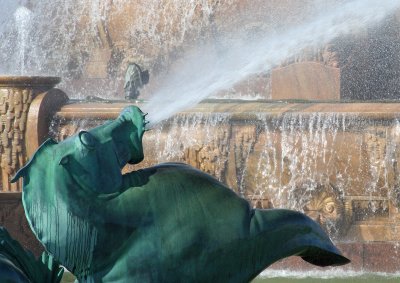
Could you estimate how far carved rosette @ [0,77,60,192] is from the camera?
36.6ft

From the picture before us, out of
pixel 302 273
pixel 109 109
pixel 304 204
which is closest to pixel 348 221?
pixel 304 204

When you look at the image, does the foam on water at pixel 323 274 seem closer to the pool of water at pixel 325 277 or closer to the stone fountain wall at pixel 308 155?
the pool of water at pixel 325 277

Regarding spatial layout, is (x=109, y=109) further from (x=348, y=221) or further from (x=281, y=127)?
(x=348, y=221)

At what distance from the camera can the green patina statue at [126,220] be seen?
2691 millimetres

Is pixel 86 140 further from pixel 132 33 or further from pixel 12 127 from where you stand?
pixel 132 33

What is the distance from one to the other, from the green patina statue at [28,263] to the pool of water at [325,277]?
230 inches

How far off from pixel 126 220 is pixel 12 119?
28.4 ft

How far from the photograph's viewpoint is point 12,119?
11.2 m

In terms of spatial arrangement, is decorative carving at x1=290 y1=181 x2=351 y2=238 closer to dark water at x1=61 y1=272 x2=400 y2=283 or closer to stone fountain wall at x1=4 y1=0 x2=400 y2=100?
dark water at x1=61 y1=272 x2=400 y2=283

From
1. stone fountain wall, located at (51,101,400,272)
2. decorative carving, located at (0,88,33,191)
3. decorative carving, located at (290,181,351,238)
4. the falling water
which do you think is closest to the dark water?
stone fountain wall, located at (51,101,400,272)

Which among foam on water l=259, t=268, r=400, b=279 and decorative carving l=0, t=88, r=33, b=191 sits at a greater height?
decorative carving l=0, t=88, r=33, b=191

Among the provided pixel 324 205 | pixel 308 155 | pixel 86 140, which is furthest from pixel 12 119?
pixel 86 140

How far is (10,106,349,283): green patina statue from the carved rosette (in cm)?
848

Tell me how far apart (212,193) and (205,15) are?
49.7 ft
